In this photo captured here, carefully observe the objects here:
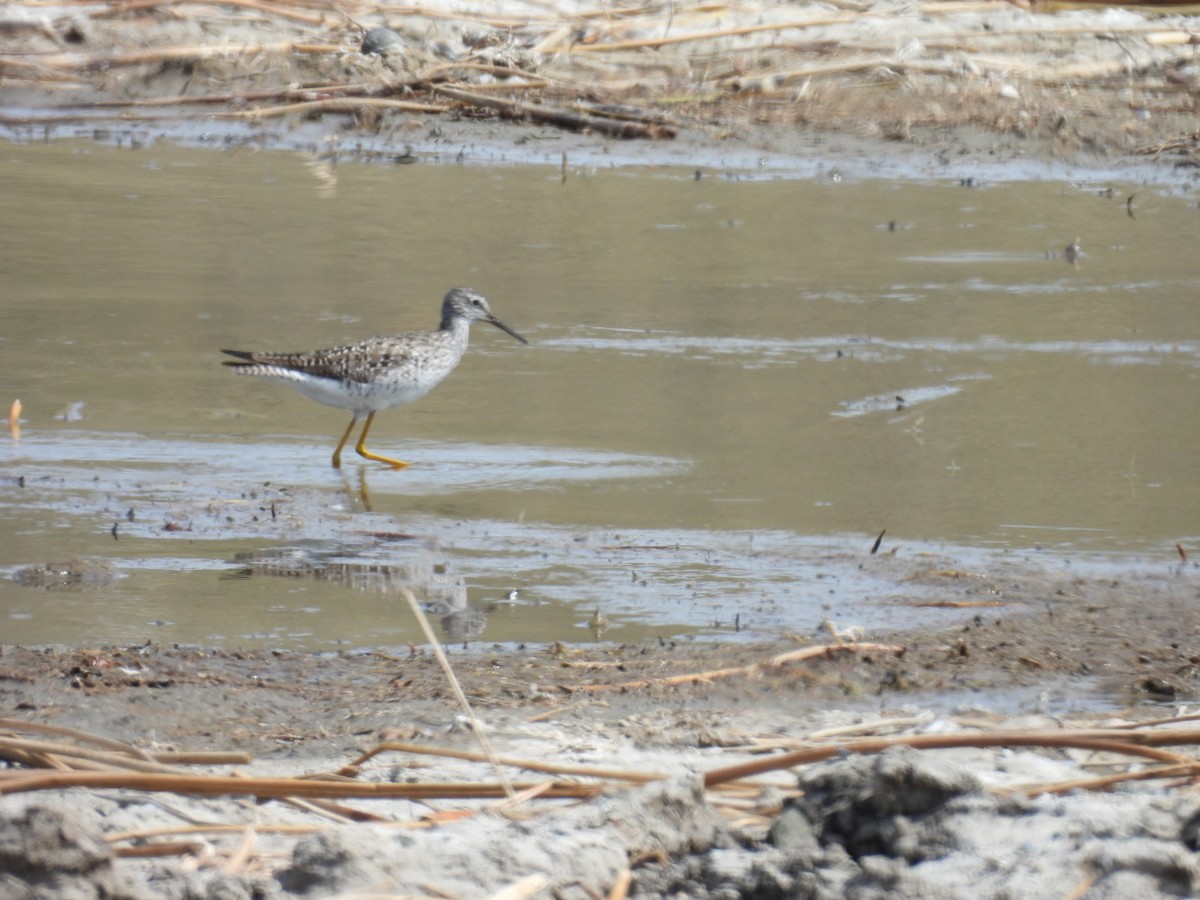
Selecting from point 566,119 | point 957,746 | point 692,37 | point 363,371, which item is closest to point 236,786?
point 957,746

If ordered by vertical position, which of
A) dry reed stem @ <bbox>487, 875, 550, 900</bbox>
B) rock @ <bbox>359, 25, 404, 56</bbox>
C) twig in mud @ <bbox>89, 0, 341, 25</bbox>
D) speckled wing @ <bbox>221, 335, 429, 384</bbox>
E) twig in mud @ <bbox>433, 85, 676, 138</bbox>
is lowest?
speckled wing @ <bbox>221, 335, 429, 384</bbox>

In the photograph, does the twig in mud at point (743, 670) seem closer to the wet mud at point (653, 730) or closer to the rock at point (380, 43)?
the wet mud at point (653, 730)

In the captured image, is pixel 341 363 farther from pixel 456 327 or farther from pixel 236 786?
pixel 236 786

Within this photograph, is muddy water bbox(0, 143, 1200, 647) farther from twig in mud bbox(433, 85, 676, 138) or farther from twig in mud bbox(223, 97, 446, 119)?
twig in mud bbox(223, 97, 446, 119)

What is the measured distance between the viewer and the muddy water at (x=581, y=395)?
6.30 meters

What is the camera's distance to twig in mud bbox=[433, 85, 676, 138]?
15406mm

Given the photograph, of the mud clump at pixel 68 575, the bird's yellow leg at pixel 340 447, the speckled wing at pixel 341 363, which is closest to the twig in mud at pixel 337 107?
the speckled wing at pixel 341 363

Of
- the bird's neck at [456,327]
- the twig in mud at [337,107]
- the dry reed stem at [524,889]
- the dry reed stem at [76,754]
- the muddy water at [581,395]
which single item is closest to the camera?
the dry reed stem at [524,889]

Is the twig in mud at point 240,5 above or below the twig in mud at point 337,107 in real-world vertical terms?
above

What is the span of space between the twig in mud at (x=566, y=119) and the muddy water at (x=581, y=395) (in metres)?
1.20

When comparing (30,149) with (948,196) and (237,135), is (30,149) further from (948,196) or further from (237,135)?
(948,196)

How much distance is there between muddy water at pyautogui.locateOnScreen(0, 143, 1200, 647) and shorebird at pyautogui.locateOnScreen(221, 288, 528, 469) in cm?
25

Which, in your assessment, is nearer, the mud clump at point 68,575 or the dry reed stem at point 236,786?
the dry reed stem at point 236,786

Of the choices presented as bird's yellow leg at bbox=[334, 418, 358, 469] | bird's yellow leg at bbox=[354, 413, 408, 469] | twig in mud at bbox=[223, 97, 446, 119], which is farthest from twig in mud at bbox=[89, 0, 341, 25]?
bird's yellow leg at bbox=[354, 413, 408, 469]
